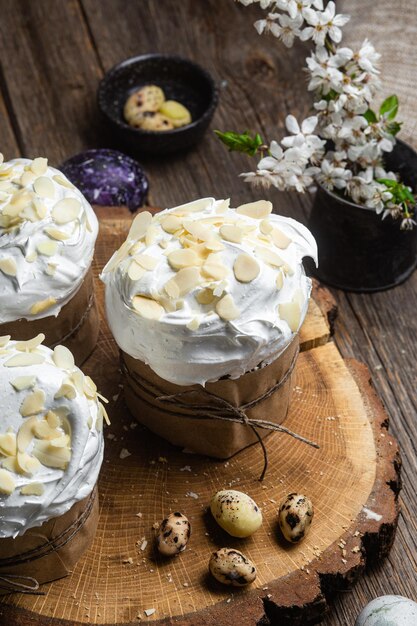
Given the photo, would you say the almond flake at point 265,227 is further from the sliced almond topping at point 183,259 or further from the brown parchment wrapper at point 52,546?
the brown parchment wrapper at point 52,546

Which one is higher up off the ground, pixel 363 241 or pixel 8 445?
pixel 8 445

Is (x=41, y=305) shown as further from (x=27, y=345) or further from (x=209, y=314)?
(x=209, y=314)

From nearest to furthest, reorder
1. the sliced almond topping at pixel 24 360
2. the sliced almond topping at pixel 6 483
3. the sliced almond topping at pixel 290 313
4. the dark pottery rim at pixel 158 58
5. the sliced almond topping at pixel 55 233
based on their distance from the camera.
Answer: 1. the sliced almond topping at pixel 6 483
2. the sliced almond topping at pixel 24 360
3. the sliced almond topping at pixel 290 313
4. the sliced almond topping at pixel 55 233
5. the dark pottery rim at pixel 158 58

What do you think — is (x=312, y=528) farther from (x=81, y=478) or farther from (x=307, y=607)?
(x=81, y=478)

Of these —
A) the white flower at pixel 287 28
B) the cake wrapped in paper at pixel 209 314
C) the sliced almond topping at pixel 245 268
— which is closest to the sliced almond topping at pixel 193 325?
the cake wrapped in paper at pixel 209 314

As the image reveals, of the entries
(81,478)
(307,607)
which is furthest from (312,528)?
(81,478)

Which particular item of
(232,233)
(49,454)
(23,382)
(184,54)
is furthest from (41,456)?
(184,54)
